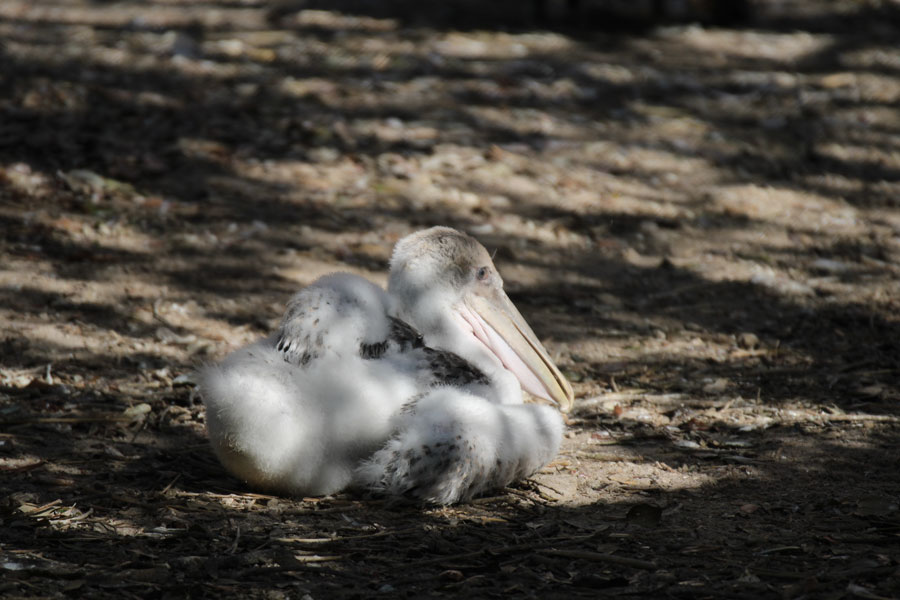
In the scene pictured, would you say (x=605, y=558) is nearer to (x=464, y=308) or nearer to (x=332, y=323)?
(x=332, y=323)

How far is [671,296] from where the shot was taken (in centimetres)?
665

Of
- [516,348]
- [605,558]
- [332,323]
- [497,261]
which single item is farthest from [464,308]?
[497,261]

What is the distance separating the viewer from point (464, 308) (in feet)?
15.8

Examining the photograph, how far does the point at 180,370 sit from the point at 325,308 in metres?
1.66

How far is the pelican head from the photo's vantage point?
4.63 metres

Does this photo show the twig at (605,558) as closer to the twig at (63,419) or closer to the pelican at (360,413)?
the pelican at (360,413)

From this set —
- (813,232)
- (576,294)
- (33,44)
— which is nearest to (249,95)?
(33,44)

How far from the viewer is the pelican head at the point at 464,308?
4633mm

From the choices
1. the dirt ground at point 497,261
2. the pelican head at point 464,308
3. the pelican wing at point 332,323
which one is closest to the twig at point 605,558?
the dirt ground at point 497,261

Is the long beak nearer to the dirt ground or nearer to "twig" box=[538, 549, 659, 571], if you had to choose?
the dirt ground

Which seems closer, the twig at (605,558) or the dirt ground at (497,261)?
the twig at (605,558)

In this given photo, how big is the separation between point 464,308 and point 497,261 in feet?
7.18

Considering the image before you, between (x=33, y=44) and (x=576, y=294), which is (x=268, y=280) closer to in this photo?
(x=576, y=294)

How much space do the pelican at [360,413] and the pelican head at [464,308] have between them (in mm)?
223
